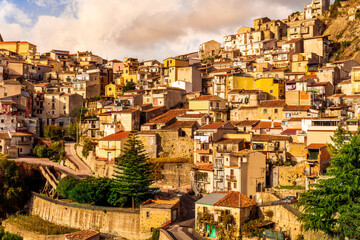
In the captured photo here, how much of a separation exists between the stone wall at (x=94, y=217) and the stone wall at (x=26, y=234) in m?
2.51

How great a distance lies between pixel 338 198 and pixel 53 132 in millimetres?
45206

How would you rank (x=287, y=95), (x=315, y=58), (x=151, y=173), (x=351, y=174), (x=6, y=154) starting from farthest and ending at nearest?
(x=315, y=58)
(x=6, y=154)
(x=287, y=95)
(x=151, y=173)
(x=351, y=174)

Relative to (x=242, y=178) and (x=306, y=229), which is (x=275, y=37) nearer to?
(x=242, y=178)

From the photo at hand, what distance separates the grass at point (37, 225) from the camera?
125ft

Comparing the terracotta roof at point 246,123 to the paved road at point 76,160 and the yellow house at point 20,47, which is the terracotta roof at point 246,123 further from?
the yellow house at point 20,47

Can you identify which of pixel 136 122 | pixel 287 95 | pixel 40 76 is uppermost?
pixel 40 76

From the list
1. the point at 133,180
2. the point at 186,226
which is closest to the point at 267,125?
the point at 133,180

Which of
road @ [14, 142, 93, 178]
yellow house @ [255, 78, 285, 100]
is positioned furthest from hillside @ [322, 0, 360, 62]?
road @ [14, 142, 93, 178]

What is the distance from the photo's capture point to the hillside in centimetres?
6624

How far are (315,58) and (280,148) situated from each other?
95.4ft

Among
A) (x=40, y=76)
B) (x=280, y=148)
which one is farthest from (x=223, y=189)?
(x=40, y=76)

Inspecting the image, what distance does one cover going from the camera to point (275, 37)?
84375 millimetres

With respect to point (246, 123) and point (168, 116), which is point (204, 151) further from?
point (168, 116)

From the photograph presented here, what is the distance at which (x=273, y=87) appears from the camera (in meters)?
54.6
